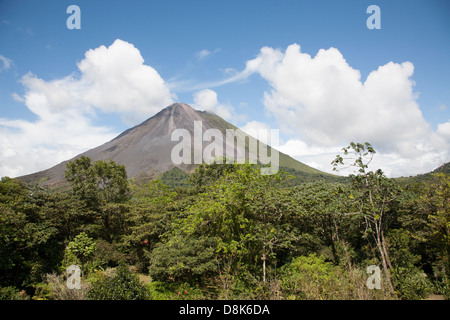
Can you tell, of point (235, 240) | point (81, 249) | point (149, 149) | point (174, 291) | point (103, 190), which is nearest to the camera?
point (174, 291)

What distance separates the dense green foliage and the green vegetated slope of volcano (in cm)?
7064

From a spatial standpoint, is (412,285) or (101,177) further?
(101,177)

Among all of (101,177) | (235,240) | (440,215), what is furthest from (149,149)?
(440,215)

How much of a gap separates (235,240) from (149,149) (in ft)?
325

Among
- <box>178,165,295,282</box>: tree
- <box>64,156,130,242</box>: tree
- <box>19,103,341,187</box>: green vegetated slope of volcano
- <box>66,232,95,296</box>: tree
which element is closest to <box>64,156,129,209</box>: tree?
<box>64,156,130,242</box>: tree

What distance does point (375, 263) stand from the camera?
36.4 feet

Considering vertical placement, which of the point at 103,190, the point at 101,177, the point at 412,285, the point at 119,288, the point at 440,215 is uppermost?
the point at 101,177

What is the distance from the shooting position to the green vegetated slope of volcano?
91.7 metres

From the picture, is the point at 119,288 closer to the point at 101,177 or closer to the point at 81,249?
the point at 81,249

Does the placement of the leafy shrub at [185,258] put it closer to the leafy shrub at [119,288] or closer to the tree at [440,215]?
the leafy shrub at [119,288]

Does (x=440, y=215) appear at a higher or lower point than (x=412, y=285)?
higher

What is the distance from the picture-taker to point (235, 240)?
10695 millimetres

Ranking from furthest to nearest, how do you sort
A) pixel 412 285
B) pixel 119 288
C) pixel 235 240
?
pixel 235 240, pixel 412 285, pixel 119 288
